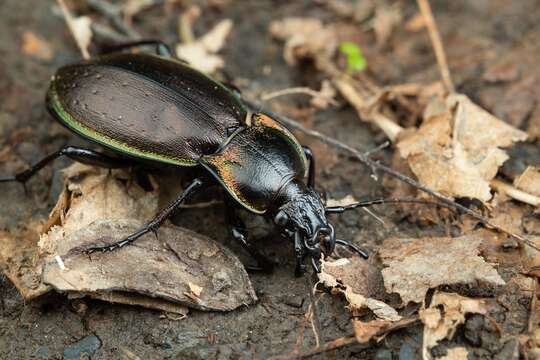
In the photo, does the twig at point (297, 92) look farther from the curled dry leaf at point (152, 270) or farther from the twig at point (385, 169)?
the curled dry leaf at point (152, 270)

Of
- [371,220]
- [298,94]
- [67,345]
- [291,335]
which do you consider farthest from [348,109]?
[67,345]

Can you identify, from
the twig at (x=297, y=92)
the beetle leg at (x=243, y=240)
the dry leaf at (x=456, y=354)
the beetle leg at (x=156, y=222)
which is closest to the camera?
the dry leaf at (x=456, y=354)

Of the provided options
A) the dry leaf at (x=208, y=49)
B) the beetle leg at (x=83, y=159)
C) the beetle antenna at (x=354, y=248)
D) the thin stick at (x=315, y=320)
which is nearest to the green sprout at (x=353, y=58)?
the dry leaf at (x=208, y=49)

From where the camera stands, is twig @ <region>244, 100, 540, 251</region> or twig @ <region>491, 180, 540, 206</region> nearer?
twig @ <region>244, 100, 540, 251</region>

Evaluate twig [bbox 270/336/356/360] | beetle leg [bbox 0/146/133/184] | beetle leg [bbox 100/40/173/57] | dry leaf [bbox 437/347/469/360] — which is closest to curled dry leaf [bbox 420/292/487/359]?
dry leaf [bbox 437/347/469/360]

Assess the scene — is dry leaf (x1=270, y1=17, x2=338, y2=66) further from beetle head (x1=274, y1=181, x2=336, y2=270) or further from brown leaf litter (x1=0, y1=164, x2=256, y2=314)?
brown leaf litter (x1=0, y1=164, x2=256, y2=314)

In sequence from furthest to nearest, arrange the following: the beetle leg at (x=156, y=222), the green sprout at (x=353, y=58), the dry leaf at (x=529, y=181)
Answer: the green sprout at (x=353, y=58), the dry leaf at (x=529, y=181), the beetle leg at (x=156, y=222)

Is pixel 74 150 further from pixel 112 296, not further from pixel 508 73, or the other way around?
pixel 508 73
